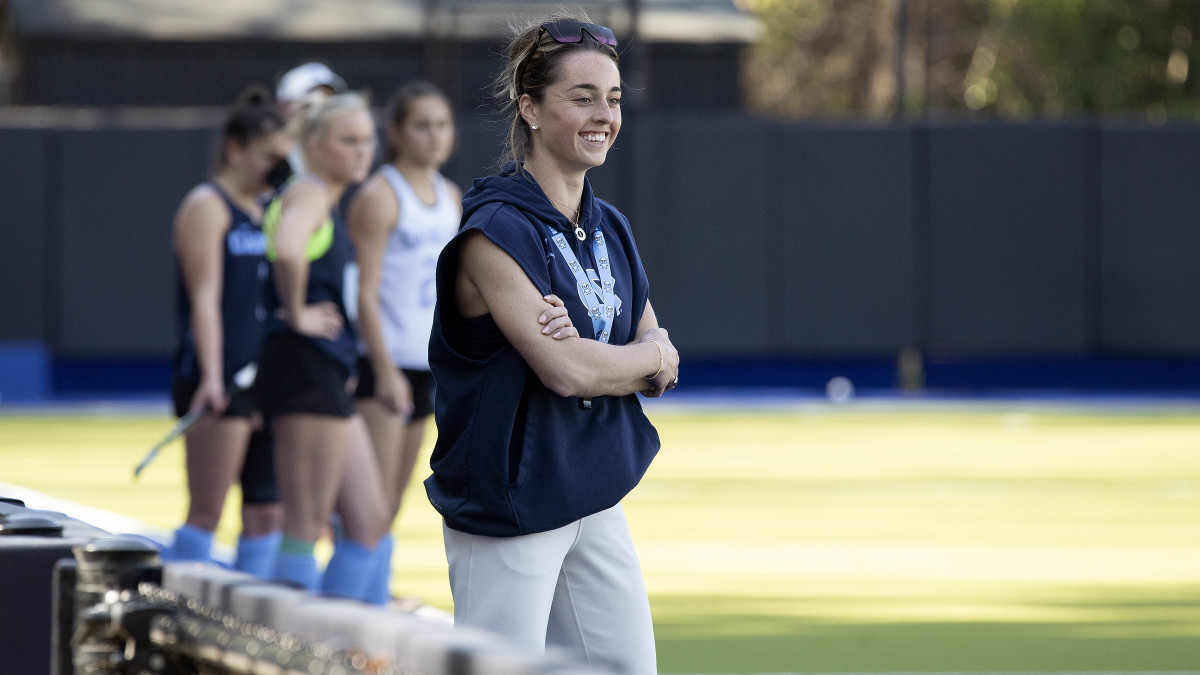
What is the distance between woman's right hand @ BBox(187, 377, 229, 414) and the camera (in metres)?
6.80

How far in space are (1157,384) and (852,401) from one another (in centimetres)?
415

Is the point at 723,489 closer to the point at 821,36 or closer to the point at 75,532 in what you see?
the point at 75,532

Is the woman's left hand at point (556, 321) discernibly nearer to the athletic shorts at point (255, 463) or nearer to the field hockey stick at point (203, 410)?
the field hockey stick at point (203, 410)

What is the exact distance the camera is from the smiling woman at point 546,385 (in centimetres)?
345

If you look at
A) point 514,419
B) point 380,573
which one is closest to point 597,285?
point 514,419

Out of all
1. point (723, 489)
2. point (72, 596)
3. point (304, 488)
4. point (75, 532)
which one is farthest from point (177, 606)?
point (723, 489)

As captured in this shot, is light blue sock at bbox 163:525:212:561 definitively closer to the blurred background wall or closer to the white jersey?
the white jersey

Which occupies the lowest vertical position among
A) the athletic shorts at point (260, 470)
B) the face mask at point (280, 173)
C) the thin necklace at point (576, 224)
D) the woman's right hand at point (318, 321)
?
the athletic shorts at point (260, 470)

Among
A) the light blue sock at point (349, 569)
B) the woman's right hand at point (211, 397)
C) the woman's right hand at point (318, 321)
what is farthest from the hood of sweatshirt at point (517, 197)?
the woman's right hand at point (211, 397)

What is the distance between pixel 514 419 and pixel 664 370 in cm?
39

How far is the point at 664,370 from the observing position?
12.0ft

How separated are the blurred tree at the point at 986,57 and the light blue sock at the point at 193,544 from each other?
16.6 metres

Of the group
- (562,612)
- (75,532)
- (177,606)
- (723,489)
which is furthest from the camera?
(723,489)

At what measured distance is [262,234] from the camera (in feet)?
23.4
